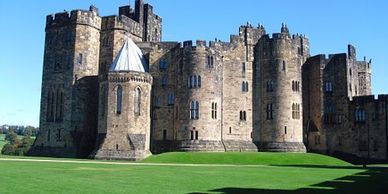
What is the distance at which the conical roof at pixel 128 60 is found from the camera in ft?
179

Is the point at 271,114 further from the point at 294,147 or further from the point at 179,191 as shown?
the point at 179,191

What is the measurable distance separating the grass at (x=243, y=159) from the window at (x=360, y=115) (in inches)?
468

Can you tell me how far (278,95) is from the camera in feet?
195

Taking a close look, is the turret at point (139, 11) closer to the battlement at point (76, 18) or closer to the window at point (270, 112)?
the battlement at point (76, 18)

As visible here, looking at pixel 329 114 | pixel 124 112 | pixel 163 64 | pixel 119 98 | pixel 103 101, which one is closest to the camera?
pixel 124 112

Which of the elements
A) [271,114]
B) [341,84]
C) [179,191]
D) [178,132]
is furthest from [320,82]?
[179,191]

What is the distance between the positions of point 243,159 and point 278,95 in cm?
1499

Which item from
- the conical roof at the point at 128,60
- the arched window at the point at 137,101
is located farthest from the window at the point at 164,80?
the arched window at the point at 137,101

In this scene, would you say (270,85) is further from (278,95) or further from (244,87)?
(244,87)

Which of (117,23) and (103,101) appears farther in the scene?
(117,23)

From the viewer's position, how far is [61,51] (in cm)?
5959

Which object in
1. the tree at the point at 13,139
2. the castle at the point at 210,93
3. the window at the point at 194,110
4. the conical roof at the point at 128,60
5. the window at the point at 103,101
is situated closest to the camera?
the window at the point at 103,101

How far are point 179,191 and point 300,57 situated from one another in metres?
47.5

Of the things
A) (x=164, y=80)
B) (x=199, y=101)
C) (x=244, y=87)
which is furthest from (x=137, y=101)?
(x=244, y=87)
